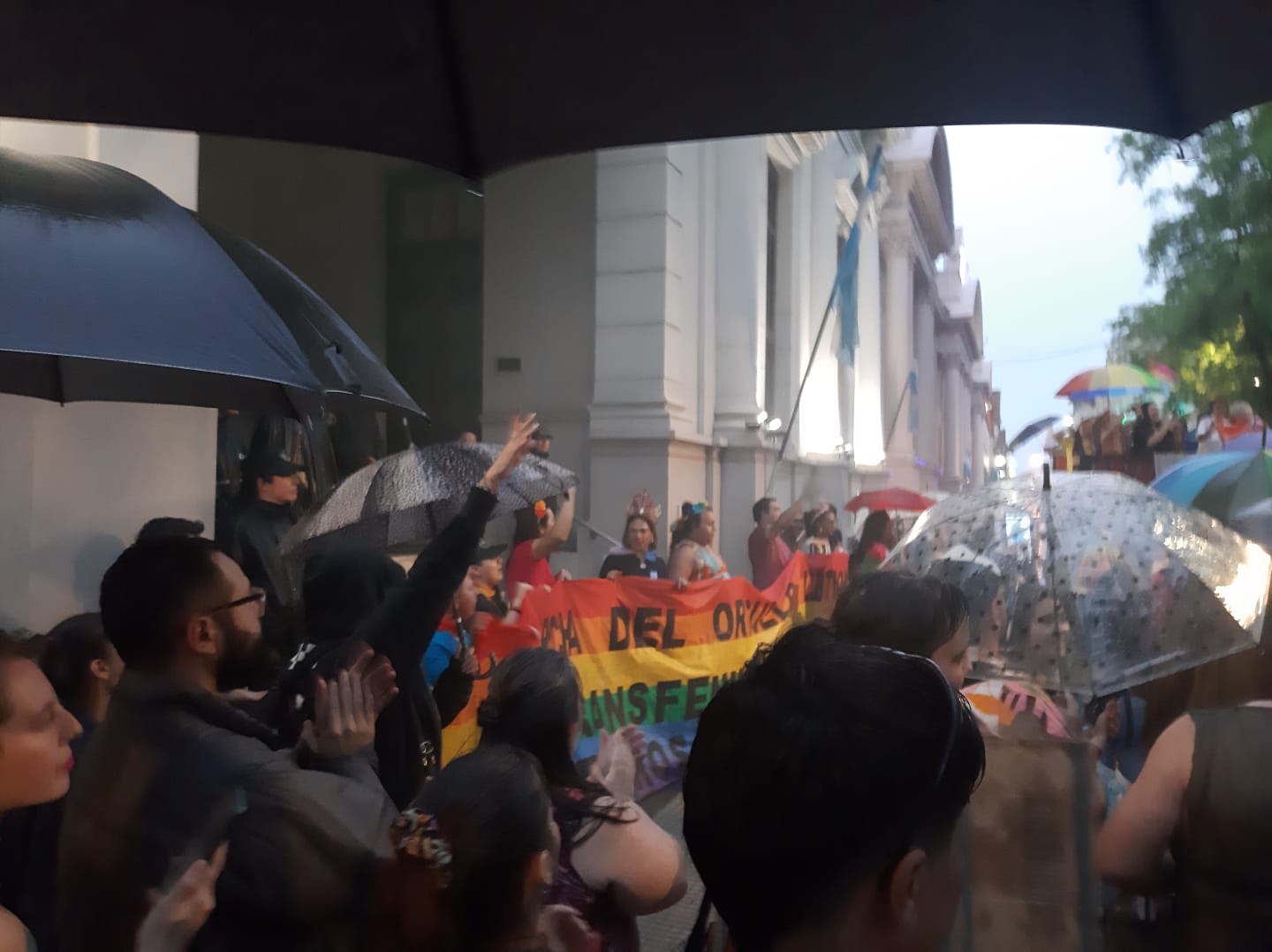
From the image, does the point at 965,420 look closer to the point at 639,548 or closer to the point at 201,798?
the point at 639,548

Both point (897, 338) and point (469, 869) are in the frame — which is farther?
point (897, 338)

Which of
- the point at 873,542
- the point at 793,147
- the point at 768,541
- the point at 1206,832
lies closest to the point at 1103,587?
the point at 1206,832

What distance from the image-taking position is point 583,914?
1.79 metres

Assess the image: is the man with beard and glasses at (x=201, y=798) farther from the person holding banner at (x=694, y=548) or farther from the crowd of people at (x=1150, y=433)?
the crowd of people at (x=1150, y=433)

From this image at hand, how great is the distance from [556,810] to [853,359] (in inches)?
184

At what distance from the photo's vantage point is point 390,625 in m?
2.23

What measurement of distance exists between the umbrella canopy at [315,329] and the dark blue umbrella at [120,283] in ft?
0.30

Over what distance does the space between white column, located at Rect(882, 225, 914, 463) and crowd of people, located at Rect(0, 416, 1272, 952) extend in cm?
317

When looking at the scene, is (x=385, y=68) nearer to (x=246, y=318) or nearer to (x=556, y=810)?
(x=246, y=318)

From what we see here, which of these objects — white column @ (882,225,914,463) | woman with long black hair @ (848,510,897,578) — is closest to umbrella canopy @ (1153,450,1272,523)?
woman with long black hair @ (848,510,897,578)

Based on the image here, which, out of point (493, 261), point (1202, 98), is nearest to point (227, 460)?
point (493, 261)

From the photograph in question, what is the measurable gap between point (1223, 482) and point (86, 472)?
15.2 ft

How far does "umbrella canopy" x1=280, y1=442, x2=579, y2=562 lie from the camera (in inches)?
102

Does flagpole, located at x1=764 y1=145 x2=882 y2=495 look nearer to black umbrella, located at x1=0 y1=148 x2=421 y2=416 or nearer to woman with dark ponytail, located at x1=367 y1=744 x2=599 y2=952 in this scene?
black umbrella, located at x1=0 y1=148 x2=421 y2=416
